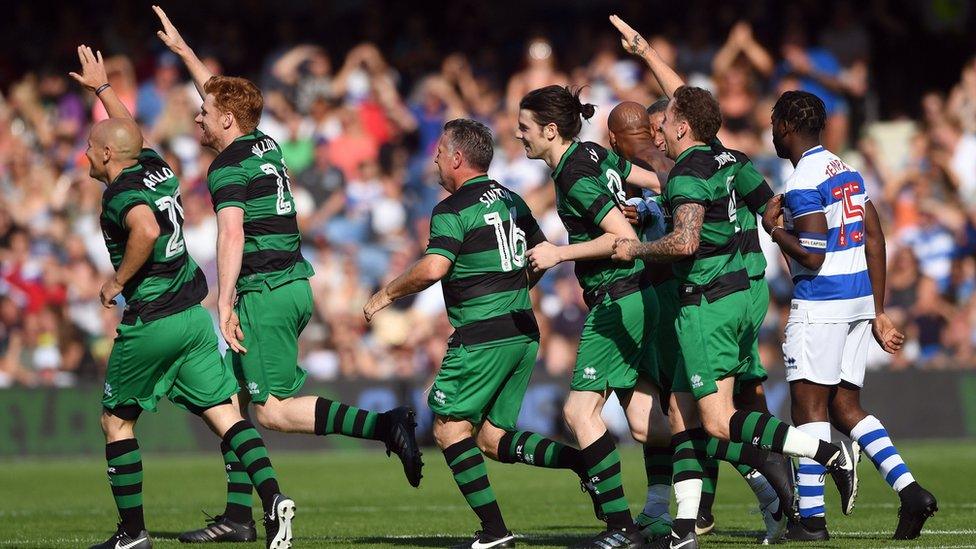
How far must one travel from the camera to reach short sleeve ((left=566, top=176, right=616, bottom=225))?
789cm

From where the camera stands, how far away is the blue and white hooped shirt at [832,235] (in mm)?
8344

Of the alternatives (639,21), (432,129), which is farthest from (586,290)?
(639,21)

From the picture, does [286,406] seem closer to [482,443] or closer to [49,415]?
[482,443]

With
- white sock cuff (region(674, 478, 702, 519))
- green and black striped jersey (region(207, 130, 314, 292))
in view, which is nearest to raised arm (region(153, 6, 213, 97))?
green and black striped jersey (region(207, 130, 314, 292))

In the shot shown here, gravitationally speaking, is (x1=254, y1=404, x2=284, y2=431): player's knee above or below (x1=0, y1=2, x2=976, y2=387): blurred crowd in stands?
below

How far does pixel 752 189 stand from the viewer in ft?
28.6

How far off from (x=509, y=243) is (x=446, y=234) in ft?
1.34

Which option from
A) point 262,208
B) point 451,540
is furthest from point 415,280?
point 451,540

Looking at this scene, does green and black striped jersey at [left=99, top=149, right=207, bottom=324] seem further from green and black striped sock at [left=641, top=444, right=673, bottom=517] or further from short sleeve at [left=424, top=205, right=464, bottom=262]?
green and black striped sock at [left=641, top=444, right=673, bottom=517]

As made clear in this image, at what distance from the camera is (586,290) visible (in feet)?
27.8

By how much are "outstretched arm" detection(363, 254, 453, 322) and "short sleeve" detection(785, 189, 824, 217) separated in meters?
2.14

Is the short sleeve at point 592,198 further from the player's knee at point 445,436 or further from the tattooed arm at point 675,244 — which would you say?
the player's knee at point 445,436

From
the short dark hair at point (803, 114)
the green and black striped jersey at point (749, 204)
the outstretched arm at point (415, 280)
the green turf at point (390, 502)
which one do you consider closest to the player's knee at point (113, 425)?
the green turf at point (390, 502)

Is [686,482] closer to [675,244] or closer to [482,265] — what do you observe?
[675,244]
